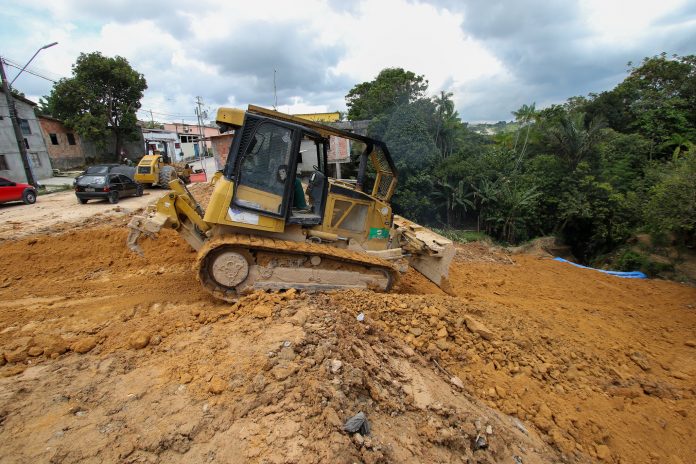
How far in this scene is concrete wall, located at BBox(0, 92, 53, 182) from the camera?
19062mm

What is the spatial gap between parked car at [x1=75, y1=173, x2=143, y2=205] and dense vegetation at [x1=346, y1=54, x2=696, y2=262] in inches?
433

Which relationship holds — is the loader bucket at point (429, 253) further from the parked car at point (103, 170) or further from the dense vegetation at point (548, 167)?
the parked car at point (103, 170)

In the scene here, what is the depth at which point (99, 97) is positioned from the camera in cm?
2712

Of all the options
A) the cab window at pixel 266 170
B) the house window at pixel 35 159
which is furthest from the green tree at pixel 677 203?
the house window at pixel 35 159

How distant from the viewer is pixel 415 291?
238 inches

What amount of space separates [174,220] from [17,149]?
77.3 feet

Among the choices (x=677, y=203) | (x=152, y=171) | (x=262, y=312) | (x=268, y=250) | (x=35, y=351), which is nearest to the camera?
(x=35, y=351)

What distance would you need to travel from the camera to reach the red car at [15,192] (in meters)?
12.0

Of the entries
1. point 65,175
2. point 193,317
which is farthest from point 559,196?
point 65,175

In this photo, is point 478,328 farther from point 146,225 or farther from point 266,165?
point 146,225

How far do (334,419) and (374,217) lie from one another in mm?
3346

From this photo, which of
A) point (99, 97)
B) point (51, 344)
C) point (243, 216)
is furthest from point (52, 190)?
point (243, 216)

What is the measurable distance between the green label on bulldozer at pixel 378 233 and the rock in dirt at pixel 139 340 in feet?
10.4

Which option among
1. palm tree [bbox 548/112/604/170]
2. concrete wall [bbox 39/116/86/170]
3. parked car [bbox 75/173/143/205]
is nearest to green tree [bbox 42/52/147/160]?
concrete wall [bbox 39/116/86/170]
